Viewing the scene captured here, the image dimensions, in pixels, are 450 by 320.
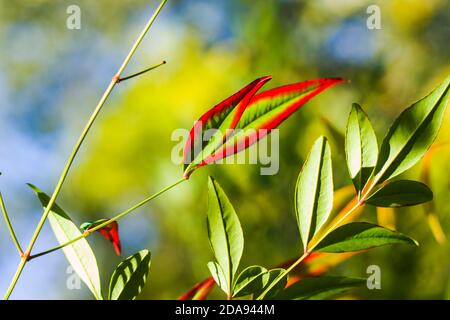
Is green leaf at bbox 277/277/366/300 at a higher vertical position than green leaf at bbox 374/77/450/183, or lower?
lower

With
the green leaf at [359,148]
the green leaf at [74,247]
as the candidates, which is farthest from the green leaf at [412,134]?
the green leaf at [74,247]

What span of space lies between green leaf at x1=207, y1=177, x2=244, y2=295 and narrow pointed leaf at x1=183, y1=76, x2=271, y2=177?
0.05ft

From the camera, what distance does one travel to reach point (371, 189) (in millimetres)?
180

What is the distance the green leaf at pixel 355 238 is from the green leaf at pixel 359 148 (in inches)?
0.5

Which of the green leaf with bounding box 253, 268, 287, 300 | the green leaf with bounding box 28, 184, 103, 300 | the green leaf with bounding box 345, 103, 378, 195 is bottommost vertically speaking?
the green leaf with bounding box 253, 268, 287, 300

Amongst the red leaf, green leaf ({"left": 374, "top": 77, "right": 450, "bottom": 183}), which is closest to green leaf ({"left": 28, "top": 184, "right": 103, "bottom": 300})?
the red leaf

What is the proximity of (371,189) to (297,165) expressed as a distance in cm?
39

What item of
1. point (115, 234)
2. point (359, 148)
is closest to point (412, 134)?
point (359, 148)

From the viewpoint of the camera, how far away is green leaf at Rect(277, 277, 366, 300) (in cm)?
19

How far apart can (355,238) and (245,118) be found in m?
0.05

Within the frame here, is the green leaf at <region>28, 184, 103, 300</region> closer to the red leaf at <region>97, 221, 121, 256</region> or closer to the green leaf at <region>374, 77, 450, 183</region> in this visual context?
the red leaf at <region>97, 221, 121, 256</region>

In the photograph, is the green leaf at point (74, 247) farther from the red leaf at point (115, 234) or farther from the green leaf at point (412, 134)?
the green leaf at point (412, 134)

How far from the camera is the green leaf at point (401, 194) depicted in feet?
0.59
